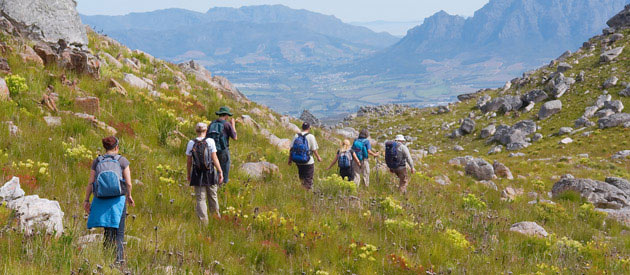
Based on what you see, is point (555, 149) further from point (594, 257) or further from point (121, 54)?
point (121, 54)

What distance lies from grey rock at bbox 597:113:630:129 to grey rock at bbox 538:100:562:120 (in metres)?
6.93

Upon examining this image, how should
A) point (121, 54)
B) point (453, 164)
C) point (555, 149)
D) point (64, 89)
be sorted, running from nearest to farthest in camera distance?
1. point (64, 89)
2. point (121, 54)
3. point (453, 164)
4. point (555, 149)

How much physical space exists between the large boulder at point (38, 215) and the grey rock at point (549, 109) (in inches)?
1790

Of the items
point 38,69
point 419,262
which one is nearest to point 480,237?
point 419,262

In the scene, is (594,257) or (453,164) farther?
(453,164)

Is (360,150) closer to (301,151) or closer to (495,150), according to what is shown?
(301,151)

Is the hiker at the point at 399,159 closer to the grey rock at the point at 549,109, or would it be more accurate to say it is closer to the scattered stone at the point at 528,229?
the scattered stone at the point at 528,229

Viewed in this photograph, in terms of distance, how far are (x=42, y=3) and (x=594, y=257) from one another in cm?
1960

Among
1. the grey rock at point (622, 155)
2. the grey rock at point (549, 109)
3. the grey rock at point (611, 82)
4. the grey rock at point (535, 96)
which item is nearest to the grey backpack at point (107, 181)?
the grey rock at point (622, 155)

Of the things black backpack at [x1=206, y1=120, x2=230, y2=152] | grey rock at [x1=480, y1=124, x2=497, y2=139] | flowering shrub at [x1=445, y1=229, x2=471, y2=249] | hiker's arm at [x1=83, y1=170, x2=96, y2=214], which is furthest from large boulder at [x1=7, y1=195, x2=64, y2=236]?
grey rock at [x1=480, y1=124, x2=497, y2=139]

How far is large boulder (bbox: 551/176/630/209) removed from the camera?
13203 millimetres

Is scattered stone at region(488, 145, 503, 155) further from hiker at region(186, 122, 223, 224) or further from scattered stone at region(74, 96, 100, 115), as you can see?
hiker at region(186, 122, 223, 224)

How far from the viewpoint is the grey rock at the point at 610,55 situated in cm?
4732

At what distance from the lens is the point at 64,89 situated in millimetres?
11344
